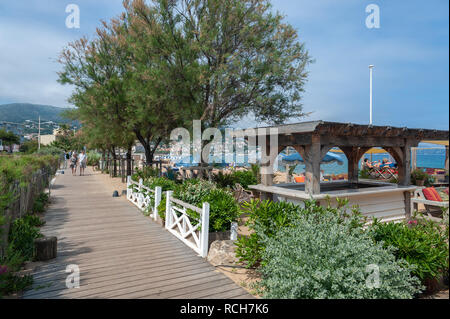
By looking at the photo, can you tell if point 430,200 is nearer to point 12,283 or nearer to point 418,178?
point 418,178

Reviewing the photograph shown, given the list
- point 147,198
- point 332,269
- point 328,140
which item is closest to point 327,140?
point 328,140

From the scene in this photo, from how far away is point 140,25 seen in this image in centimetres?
1131

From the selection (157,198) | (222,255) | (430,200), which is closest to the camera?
(222,255)

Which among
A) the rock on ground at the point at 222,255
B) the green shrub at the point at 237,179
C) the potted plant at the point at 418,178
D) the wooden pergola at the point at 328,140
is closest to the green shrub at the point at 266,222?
the rock on ground at the point at 222,255

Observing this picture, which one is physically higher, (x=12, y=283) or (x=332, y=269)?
(x=332, y=269)

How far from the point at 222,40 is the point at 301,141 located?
20.3 ft

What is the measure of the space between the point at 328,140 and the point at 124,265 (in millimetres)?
5109

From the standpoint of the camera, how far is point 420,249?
12.8 ft

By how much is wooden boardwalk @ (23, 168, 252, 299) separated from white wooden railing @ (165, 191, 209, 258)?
0.17 m

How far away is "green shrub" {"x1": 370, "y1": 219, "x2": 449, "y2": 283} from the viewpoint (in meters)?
3.86

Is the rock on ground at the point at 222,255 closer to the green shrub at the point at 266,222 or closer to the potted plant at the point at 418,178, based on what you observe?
the green shrub at the point at 266,222

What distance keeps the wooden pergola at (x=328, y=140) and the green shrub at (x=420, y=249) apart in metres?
2.33
